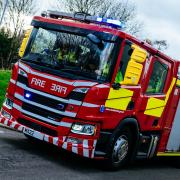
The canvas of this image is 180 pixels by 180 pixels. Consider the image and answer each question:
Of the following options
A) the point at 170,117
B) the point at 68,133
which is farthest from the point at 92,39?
the point at 170,117

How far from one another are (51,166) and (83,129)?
831mm

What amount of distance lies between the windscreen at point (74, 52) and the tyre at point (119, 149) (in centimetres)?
122

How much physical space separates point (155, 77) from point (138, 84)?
0.75 metres

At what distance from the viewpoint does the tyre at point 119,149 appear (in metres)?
9.76

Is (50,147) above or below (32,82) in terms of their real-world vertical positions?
below

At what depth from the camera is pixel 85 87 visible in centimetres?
920

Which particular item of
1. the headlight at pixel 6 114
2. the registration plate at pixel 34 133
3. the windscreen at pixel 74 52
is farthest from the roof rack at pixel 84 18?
the registration plate at pixel 34 133

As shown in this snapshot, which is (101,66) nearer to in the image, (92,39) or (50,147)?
(92,39)

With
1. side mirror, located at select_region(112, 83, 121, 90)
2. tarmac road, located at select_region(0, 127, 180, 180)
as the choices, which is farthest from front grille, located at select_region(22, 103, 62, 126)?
side mirror, located at select_region(112, 83, 121, 90)

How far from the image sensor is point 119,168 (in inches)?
410

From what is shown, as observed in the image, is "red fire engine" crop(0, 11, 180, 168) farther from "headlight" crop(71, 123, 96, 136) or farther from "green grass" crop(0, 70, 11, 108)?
"green grass" crop(0, 70, 11, 108)

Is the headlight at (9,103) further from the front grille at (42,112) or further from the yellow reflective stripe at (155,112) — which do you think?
the yellow reflective stripe at (155,112)

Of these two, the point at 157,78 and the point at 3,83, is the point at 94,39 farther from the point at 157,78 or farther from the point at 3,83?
the point at 3,83

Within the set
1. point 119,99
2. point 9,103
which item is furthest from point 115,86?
point 9,103
